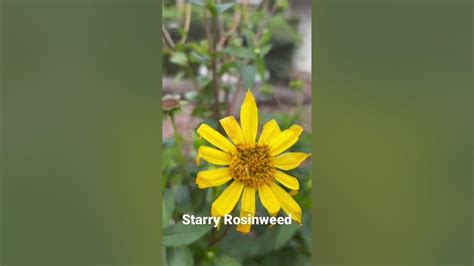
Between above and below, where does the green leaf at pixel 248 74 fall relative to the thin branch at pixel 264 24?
below

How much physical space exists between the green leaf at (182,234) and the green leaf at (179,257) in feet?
0.04

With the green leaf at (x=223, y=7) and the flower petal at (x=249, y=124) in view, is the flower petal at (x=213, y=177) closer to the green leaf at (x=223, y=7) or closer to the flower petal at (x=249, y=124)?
the flower petal at (x=249, y=124)

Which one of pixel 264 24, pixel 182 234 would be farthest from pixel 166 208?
pixel 264 24

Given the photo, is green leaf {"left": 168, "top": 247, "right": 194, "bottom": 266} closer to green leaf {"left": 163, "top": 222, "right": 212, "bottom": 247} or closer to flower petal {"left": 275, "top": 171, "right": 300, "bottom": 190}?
green leaf {"left": 163, "top": 222, "right": 212, "bottom": 247}

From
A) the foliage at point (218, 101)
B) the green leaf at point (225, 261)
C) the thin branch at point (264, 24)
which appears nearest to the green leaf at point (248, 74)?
the foliage at point (218, 101)

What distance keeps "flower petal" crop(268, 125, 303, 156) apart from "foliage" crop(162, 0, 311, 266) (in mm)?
19

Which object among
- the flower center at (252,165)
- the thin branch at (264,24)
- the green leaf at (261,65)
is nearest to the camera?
the flower center at (252,165)

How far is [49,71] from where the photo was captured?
1.91 ft

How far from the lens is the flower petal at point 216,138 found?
1.86 feet

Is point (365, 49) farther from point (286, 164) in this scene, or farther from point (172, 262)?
point (172, 262)

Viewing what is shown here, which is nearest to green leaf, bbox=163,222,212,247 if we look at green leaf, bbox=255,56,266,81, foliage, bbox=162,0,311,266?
foliage, bbox=162,0,311,266

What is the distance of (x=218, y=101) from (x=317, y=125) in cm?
18

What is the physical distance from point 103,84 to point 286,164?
9.1 inches

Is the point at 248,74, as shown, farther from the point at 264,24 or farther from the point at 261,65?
the point at 264,24
